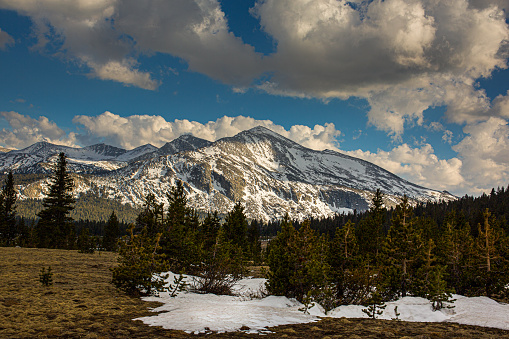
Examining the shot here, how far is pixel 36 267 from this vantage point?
21.5 metres

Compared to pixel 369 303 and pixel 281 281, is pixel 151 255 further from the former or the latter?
pixel 369 303

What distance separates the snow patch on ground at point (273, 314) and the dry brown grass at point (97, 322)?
2.83ft

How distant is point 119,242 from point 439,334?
1660 centimetres

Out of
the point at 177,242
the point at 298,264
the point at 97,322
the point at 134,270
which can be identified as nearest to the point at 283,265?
the point at 298,264

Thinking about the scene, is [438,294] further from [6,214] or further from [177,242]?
[6,214]

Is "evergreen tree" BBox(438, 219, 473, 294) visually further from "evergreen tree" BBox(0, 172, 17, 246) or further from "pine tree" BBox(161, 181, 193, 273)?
"evergreen tree" BBox(0, 172, 17, 246)

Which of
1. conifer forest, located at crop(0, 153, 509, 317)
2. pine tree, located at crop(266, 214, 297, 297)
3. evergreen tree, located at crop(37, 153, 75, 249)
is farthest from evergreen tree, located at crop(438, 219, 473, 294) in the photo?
evergreen tree, located at crop(37, 153, 75, 249)

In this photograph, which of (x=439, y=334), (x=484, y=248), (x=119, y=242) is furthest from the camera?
(x=484, y=248)

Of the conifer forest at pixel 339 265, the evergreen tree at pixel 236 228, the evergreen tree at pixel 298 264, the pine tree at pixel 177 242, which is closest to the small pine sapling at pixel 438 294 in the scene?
the conifer forest at pixel 339 265

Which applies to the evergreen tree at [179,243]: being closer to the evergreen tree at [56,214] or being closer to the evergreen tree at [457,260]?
the evergreen tree at [457,260]

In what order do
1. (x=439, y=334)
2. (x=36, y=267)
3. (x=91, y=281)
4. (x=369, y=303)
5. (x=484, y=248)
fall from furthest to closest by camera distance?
1. (x=484, y=248)
2. (x=36, y=267)
3. (x=91, y=281)
4. (x=369, y=303)
5. (x=439, y=334)

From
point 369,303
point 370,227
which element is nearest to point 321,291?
point 369,303

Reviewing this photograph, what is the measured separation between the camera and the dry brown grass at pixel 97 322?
1004 centimetres

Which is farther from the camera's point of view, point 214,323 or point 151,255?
point 151,255
